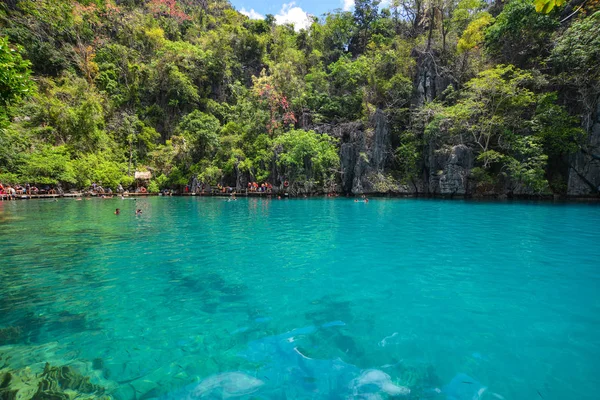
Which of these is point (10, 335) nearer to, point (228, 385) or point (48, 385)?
point (48, 385)

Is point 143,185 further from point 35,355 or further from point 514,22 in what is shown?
point 514,22

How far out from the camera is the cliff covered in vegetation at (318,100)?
2489cm

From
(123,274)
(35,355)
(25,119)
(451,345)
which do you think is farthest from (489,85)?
(25,119)

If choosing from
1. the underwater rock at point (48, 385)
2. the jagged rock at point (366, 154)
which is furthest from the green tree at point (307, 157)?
the underwater rock at point (48, 385)

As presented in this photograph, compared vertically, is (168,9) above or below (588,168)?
above

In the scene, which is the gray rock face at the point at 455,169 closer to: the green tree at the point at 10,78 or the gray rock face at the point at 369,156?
the gray rock face at the point at 369,156

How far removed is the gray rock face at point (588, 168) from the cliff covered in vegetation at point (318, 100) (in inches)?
3.5

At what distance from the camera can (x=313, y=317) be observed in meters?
4.91

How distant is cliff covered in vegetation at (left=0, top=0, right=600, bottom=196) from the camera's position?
81.7ft

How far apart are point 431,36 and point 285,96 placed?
60.7ft

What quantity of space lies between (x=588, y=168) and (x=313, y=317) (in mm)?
30497

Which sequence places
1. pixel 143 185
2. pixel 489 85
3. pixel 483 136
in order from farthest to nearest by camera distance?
1. pixel 143 185
2. pixel 483 136
3. pixel 489 85

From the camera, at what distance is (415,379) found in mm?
3416

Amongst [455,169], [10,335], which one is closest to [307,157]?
[455,169]
